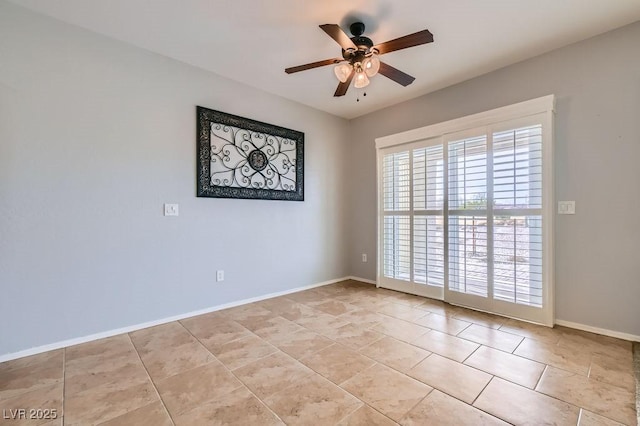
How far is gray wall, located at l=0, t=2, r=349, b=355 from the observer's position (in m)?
2.18

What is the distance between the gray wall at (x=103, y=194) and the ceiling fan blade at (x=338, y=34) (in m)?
1.65

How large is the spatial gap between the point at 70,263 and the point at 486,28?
13.2ft

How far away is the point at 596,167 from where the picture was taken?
8.30 ft

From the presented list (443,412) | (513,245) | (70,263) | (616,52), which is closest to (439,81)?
(616,52)

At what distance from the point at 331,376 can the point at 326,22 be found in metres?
2.71

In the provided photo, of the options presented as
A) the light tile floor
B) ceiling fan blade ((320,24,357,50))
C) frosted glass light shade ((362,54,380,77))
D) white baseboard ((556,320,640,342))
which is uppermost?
ceiling fan blade ((320,24,357,50))

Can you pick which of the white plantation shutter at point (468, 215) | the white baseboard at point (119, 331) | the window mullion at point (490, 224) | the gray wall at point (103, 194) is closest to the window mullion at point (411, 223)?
the white plantation shutter at point (468, 215)

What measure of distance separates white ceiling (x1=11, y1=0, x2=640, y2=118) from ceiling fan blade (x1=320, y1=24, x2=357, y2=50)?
0.84 feet

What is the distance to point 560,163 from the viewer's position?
270 cm

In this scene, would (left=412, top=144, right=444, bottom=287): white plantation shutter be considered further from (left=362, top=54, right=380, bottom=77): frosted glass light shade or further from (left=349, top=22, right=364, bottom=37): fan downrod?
(left=349, top=22, right=364, bottom=37): fan downrod

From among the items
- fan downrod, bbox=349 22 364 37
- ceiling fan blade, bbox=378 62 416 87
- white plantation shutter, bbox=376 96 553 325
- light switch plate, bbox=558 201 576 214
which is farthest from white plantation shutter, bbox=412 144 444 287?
fan downrod, bbox=349 22 364 37

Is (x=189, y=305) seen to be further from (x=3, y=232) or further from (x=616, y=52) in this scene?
(x=616, y=52)

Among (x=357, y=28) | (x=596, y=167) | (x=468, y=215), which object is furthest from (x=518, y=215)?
(x=357, y=28)

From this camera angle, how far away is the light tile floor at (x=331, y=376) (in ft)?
5.05
